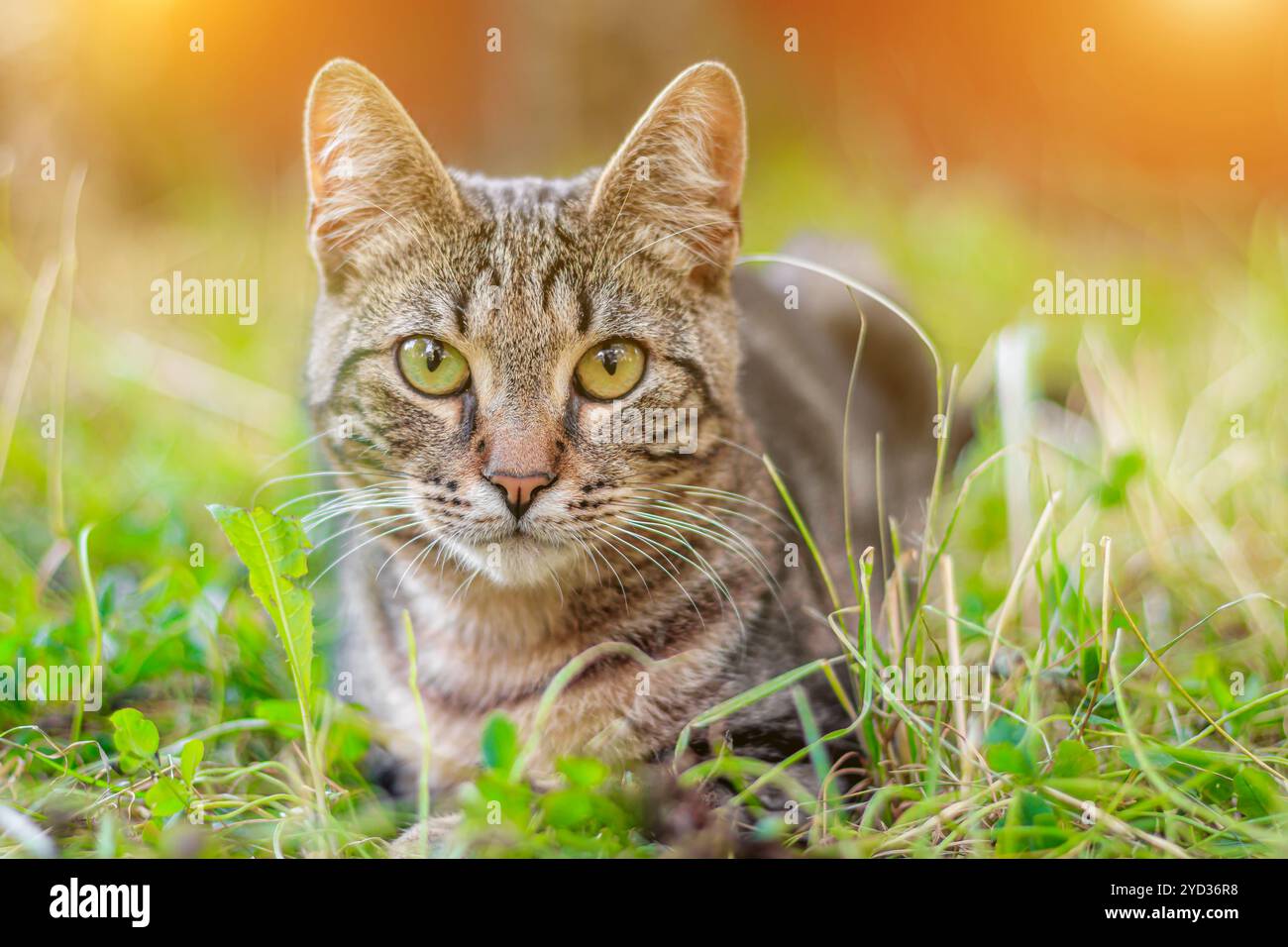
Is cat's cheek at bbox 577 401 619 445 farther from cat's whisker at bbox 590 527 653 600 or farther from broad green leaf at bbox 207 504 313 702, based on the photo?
broad green leaf at bbox 207 504 313 702

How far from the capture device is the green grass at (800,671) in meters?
1.17

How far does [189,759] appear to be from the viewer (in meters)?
1.23

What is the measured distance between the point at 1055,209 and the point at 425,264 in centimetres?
226

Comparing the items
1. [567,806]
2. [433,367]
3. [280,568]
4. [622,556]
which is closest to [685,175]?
[433,367]

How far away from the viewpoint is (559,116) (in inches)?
98.0

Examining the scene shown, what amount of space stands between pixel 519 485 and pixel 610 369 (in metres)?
0.24

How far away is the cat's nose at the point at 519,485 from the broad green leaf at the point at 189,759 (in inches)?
19.4

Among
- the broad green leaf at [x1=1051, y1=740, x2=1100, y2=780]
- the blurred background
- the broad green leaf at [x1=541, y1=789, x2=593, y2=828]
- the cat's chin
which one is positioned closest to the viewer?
the broad green leaf at [x1=541, y1=789, x2=593, y2=828]

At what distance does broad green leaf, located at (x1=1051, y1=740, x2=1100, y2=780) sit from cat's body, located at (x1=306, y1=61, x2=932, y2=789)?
1.09 ft

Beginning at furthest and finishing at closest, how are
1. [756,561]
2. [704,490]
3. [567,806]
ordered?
[756,561] → [704,490] → [567,806]

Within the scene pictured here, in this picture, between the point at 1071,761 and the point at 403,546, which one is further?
the point at 403,546

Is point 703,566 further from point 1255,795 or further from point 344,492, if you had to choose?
point 1255,795

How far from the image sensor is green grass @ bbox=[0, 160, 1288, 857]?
3.83 feet

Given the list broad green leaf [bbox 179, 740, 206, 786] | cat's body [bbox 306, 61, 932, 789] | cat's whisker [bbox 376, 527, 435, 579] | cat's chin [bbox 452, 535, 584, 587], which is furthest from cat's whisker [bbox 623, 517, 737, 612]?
broad green leaf [bbox 179, 740, 206, 786]
